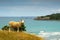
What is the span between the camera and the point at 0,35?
7.74 meters

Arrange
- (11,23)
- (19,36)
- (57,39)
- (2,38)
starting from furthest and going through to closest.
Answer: (57,39) < (11,23) < (19,36) < (2,38)

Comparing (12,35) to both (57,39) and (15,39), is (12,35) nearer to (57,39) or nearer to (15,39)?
(15,39)

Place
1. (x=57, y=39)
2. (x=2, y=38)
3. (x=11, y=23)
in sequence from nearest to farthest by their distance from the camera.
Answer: (x=2, y=38), (x=11, y=23), (x=57, y=39)

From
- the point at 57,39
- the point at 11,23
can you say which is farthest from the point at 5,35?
the point at 57,39

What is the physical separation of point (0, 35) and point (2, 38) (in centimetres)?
30

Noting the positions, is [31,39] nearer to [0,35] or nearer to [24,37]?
[24,37]

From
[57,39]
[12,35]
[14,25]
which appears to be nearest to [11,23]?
[14,25]

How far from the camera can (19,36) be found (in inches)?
316

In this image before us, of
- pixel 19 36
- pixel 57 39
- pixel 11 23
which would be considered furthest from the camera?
pixel 57 39

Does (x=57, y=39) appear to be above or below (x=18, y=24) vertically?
below

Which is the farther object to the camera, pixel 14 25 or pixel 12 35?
pixel 14 25

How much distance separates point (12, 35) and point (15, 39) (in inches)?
17.6

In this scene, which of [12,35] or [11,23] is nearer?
[12,35]

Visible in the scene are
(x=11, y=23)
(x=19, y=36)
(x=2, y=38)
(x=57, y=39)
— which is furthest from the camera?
(x=57, y=39)
